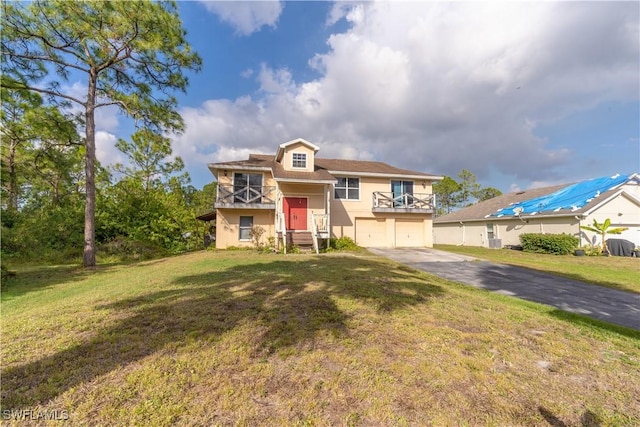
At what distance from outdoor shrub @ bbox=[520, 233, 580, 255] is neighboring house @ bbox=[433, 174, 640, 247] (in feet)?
2.92

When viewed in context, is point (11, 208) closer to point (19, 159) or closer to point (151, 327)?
point (19, 159)

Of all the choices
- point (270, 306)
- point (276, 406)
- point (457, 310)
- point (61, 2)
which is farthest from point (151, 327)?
point (61, 2)

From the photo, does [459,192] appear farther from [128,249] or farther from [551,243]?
[128,249]

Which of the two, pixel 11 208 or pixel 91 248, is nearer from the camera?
pixel 91 248

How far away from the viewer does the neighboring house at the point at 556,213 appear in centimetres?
1633

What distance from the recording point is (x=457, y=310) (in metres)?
4.98

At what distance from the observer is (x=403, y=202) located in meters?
17.8

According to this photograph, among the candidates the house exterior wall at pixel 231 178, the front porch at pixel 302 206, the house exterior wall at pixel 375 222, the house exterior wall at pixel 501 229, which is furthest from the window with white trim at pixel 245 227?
the house exterior wall at pixel 501 229

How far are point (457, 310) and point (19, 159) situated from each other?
22351 mm

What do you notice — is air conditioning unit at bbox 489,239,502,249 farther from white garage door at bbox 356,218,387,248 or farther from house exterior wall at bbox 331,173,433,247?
white garage door at bbox 356,218,387,248

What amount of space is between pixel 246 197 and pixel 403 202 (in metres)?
10.2

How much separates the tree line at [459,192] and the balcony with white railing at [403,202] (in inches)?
1029

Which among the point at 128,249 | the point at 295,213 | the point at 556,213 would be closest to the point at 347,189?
the point at 295,213

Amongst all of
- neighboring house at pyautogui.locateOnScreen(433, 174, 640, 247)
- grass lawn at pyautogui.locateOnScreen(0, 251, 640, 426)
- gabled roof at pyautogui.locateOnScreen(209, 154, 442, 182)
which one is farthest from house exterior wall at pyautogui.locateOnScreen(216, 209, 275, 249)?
neighboring house at pyautogui.locateOnScreen(433, 174, 640, 247)
